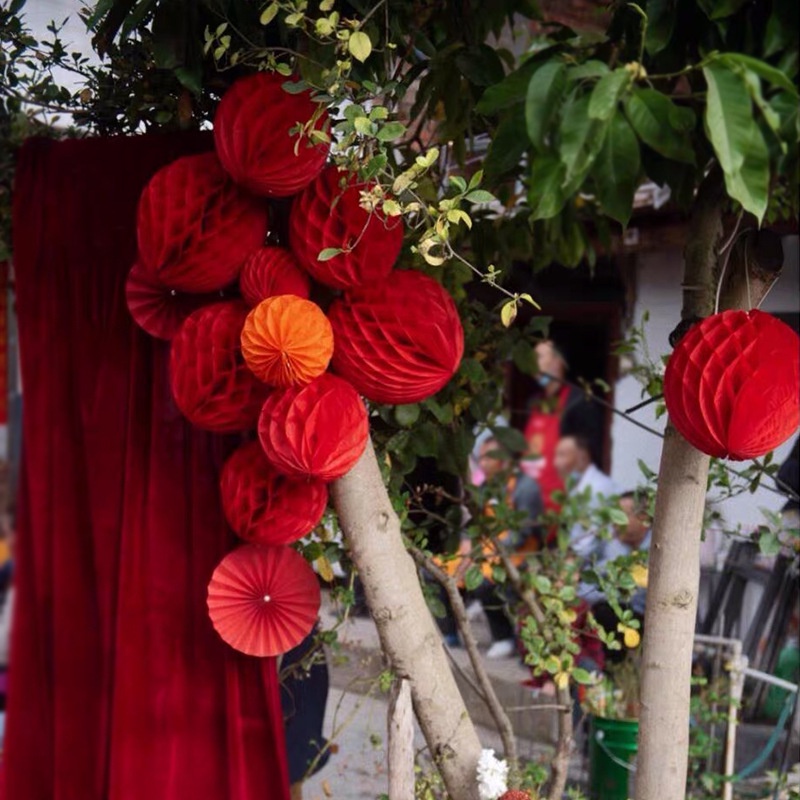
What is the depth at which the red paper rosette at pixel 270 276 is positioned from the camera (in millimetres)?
1994

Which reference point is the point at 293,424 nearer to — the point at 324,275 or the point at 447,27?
the point at 324,275

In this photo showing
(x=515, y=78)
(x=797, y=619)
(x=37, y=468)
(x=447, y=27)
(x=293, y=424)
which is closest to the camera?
(x=515, y=78)

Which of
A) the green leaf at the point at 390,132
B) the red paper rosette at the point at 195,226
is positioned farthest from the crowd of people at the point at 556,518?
the green leaf at the point at 390,132

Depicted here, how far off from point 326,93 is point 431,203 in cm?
44

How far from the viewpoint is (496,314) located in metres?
3.08

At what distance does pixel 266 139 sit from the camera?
1.95 metres

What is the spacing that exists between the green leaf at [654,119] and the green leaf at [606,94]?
67mm

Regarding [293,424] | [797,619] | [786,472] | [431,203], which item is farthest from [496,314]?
[797,619]

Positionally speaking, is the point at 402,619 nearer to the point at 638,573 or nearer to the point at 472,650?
the point at 472,650

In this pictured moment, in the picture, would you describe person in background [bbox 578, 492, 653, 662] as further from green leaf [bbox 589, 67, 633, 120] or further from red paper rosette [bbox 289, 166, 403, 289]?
green leaf [bbox 589, 67, 633, 120]

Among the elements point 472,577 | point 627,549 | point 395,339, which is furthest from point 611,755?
point 395,339

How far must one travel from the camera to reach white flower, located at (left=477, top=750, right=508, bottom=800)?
2123 millimetres

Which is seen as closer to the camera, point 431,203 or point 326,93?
point 326,93

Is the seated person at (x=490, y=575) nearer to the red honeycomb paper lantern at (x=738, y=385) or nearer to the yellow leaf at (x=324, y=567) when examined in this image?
the yellow leaf at (x=324, y=567)
